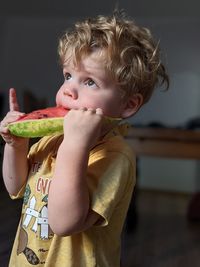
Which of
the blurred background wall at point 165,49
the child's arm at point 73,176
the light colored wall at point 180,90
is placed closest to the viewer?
the child's arm at point 73,176

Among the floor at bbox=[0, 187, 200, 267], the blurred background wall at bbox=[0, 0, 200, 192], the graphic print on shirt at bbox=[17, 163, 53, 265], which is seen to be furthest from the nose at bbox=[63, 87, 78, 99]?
the blurred background wall at bbox=[0, 0, 200, 192]

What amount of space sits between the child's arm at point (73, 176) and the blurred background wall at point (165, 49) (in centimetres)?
271

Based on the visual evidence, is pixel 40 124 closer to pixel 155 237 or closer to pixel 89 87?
pixel 89 87

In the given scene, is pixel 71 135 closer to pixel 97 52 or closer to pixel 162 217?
pixel 97 52

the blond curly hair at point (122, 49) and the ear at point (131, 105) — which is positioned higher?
the blond curly hair at point (122, 49)

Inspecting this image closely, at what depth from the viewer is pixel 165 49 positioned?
326 centimetres

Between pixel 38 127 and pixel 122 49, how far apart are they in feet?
0.53

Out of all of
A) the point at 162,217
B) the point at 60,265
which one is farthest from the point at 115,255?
the point at 162,217

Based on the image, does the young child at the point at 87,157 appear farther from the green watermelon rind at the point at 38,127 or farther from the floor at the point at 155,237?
the floor at the point at 155,237

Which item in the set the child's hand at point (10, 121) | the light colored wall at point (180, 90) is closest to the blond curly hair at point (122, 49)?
the child's hand at point (10, 121)

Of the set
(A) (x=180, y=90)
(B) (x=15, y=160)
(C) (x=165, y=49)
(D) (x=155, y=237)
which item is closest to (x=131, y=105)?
(B) (x=15, y=160)

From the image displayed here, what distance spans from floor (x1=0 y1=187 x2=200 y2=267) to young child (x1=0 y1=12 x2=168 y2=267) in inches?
7.0

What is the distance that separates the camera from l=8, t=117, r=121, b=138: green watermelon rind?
567mm

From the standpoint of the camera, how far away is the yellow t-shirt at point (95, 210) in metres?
0.58
